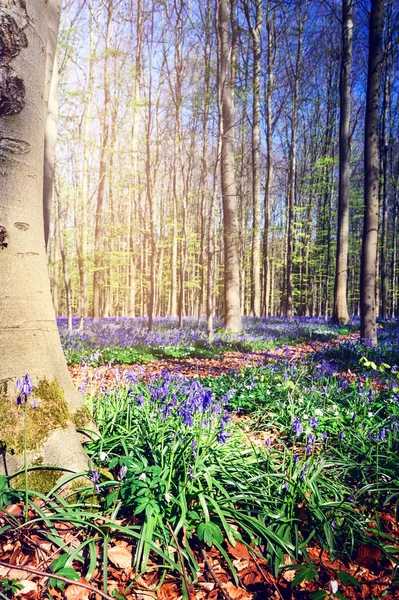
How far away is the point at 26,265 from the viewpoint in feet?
7.11

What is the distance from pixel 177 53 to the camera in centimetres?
995

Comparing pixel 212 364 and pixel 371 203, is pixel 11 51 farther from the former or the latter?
pixel 371 203

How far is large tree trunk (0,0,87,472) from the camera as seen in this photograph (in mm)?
1994

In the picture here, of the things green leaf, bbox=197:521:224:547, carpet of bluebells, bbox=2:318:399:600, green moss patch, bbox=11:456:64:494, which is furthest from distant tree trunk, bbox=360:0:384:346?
green moss patch, bbox=11:456:64:494

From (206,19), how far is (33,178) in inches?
416

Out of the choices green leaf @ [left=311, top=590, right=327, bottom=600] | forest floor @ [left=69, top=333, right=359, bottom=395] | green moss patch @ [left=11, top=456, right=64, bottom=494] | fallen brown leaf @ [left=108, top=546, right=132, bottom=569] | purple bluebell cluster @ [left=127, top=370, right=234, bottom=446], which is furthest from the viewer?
forest floor @ [left=69, top=333, right=359, bottom=395]

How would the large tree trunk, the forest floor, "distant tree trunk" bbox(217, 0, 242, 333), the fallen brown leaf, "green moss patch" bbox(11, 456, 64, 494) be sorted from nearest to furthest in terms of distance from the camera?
the fallen brown leaf
"green moss patch" bbox(11, 456, 64, 494)
the large tree trunk
the forest floor
"distant tree trunk" bbox(217, 0, 242, 333)

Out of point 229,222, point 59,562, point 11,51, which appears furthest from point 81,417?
point 229,222

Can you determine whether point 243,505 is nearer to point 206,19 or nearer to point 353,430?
point 353,430

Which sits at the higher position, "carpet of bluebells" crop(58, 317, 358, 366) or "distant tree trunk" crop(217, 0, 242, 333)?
"distant tree trunk" crop(217, 0, 242, 333)

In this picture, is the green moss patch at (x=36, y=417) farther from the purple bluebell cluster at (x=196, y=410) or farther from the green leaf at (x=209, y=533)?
the green leaf at (x=209, y=533)

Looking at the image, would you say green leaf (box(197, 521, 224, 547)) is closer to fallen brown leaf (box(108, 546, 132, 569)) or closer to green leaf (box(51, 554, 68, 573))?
fallen brown leaf (box(108, 546, 132, 569))

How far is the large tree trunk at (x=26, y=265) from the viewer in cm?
199

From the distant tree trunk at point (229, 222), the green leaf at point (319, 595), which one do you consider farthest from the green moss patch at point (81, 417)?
the distant tree trunk at point (229, 222)
